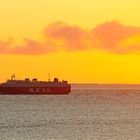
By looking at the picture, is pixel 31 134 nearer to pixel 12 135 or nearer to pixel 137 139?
pixel 12 135

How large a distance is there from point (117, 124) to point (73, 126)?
8.48 metres

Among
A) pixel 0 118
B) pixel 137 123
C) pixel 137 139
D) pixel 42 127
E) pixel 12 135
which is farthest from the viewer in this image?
pixel 0 118

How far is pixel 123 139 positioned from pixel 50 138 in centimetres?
924

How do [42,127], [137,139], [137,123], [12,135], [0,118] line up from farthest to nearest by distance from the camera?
[0,118]
[137,123]
[42,127]
[12,135]
[137,139]

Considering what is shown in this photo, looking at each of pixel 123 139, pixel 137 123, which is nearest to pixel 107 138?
pixel 123 139

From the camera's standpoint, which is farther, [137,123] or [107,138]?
[137,123]

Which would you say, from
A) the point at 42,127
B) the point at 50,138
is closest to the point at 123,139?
the point at 50,138

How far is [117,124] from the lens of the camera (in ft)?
356

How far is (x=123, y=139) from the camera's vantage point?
83.6 meters

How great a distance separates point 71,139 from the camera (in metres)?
83.7

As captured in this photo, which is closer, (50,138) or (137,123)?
(50,138)

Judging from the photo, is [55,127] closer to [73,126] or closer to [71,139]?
[73,126]

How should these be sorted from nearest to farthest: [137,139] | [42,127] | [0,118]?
1. [137,139]
2. [42,127]
3. [0,118]

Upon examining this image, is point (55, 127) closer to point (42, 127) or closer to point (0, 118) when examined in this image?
point (42, 127)
